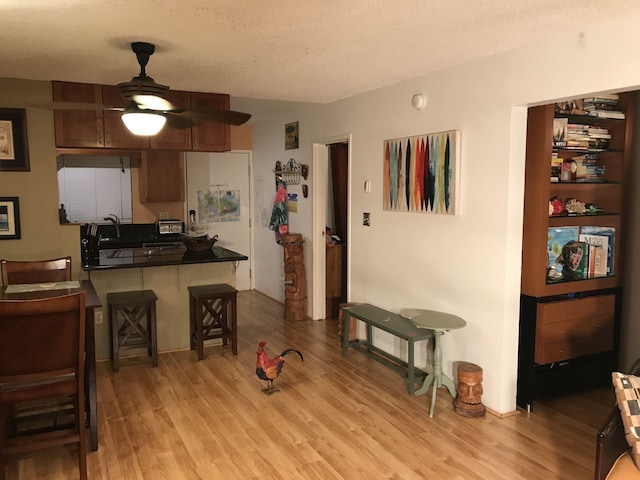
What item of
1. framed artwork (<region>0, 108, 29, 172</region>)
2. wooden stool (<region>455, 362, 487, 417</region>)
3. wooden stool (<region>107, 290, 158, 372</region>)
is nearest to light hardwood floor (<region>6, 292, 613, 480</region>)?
wooden stool (<region>455, 362, 487, 417</region>)

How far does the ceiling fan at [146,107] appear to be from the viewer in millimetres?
2947

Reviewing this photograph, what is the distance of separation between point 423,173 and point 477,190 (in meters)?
0.54

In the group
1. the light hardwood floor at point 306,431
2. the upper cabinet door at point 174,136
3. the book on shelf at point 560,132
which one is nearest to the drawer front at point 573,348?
the light hardwood floor at point 306,431

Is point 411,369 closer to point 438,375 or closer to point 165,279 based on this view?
point 438,375

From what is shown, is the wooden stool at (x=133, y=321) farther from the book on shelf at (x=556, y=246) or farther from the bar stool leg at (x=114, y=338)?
the book on shelf at (x=556, y=246)

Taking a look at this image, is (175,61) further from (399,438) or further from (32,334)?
(399,438)

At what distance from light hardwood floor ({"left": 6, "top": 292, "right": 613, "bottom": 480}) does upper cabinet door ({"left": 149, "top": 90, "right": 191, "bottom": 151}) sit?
6.16ft

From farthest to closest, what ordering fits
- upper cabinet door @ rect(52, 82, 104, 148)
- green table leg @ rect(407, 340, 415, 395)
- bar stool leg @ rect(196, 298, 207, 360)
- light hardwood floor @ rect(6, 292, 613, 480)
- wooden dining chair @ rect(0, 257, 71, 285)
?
1. bar stool leg @ rect(196, 298, 207, 360)
2. upper cabinet door @ rect(52, 82, 104, 148)
3. green table leg @ rect(407, 340, 415, 395)
4. wooden dining chair @ rect(0, 257, 71, 285)
5. light hardwood floor @ rect(6, 292, 613, 480)

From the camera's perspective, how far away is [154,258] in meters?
4.59

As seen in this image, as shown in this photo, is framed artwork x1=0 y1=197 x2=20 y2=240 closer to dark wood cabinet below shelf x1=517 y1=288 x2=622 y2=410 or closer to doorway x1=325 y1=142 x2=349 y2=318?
doorway x1=325 y1=142 x2=349 y2=318

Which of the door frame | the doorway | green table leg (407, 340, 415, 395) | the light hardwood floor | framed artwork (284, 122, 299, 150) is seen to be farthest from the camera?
framed artwork (284, 122, 299, 150)

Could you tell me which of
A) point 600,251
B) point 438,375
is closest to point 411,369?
point 438,375

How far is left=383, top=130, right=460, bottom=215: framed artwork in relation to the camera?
3.63 metres

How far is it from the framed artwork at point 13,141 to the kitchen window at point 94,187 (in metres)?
2.31
